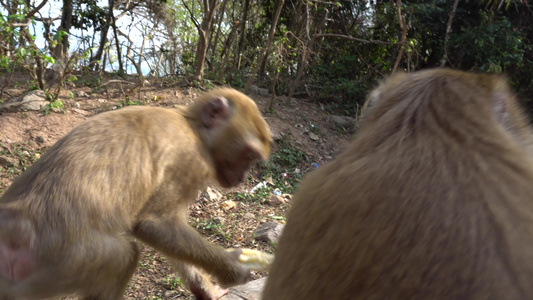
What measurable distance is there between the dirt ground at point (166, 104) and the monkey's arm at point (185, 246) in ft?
2.97

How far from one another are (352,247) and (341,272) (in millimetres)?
72

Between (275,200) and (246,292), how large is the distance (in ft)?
7.52

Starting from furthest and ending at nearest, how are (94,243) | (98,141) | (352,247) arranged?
(98,141)
(94,243)
(352,247)

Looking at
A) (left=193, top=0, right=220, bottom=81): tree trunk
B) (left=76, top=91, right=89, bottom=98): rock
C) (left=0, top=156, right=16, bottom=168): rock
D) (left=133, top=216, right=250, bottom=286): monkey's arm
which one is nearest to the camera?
(left=133, top=216, right=250, bottom=286): monkey's arm

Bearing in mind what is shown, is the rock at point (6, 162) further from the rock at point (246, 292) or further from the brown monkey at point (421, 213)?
the brown monkey at point (421, 213)

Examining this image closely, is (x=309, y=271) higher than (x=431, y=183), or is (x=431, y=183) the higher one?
(x=431, y=183)

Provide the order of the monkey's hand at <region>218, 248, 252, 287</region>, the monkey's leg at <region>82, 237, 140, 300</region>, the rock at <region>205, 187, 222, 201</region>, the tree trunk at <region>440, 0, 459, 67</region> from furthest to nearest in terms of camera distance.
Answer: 1. the tree trunk at <region>440, 0, 459, 67</region>
2. the rock at <region>205, 187, 222, 201</region>
3. the monkey's hand at <region>218, 248, 252, 287</region>
4. the monkey's leg at <region>82, 237, 140, 300</region>

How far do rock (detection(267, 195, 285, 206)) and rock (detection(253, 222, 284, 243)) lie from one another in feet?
2.56

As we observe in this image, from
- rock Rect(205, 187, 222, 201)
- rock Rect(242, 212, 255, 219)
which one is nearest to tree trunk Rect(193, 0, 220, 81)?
rock Rect(205, 187, 222, 201)

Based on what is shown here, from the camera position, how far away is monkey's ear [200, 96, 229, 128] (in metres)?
3.05

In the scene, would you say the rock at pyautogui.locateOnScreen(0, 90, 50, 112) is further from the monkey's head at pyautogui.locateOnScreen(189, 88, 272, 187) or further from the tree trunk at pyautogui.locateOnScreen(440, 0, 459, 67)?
the tree trunk at pyautogui.locateOnScreen(440, 0, 459, 67)

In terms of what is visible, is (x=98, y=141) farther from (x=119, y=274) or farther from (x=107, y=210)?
(x=119, y=274)

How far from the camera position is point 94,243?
7.17 feet

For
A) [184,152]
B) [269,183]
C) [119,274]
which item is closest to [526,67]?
[269,183]
